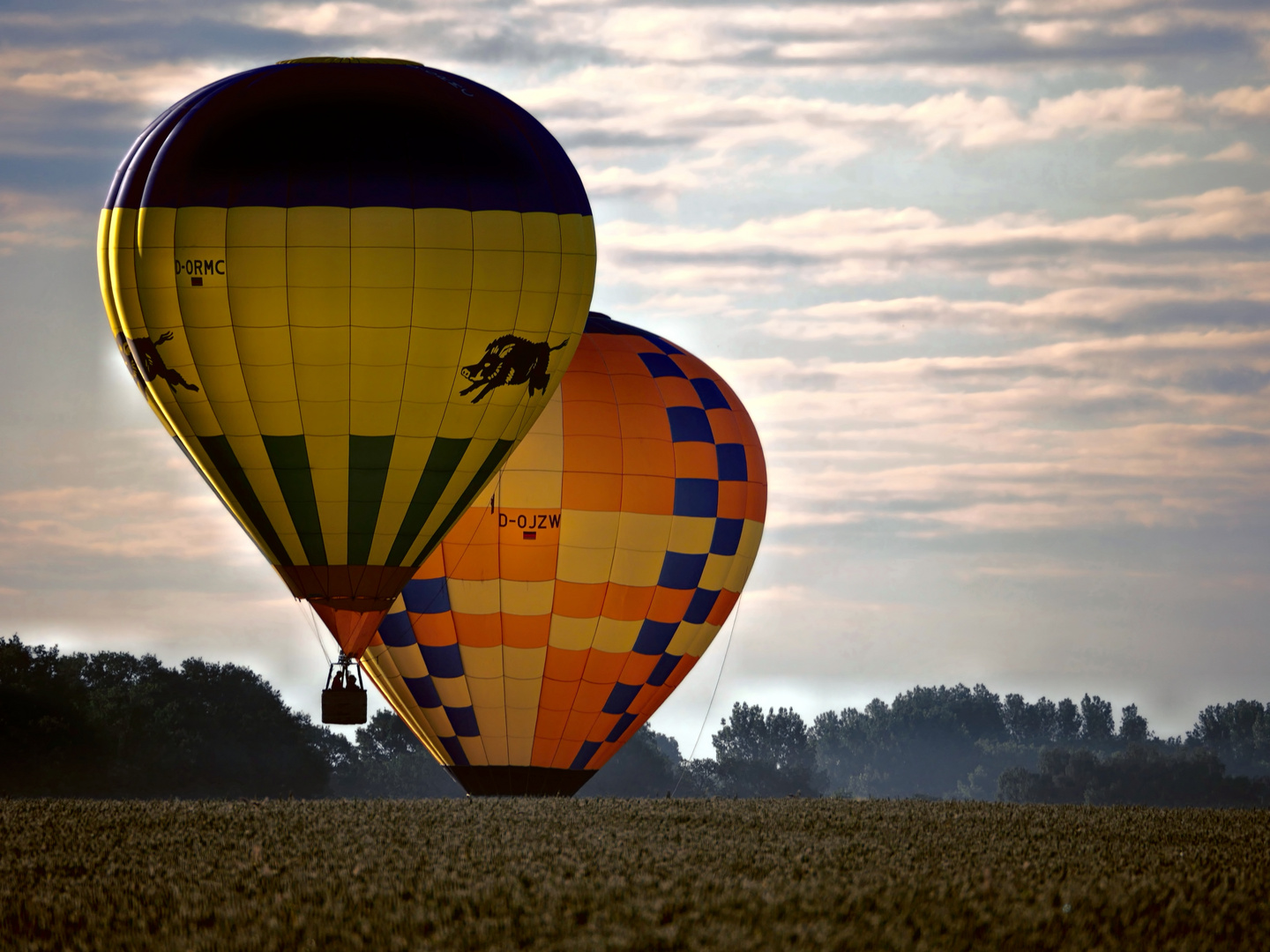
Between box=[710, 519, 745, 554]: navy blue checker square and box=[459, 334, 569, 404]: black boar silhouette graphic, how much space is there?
785cm

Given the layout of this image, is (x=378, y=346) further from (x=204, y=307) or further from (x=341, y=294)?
(x=204, y=307)

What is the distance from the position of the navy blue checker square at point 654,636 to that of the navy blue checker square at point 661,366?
5.37 meters

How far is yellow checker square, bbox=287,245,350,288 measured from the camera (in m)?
30.2

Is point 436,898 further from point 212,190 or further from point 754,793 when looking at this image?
point 754,793

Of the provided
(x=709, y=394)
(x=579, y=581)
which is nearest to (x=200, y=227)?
(x=579, y=581)

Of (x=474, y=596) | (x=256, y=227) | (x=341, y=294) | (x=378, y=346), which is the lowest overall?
(x=474, y=596)

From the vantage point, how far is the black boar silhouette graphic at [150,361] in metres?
31.1

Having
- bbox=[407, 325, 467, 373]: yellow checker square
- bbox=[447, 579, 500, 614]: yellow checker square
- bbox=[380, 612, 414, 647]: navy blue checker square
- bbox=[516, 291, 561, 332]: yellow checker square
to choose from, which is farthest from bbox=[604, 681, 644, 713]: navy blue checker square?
bbox=[407, 325, 467, 373]: yellow checker square

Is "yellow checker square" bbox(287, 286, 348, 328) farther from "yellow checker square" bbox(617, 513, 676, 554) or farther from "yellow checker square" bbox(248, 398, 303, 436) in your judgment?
"yellow checker square" bbox(617, 513, 676, 554)

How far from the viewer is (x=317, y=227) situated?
30.3 m

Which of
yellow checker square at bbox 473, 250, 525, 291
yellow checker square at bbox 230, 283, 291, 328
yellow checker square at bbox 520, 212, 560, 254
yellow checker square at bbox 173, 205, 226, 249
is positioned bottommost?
yellow checker square at bbox 230, 283, 291, 328

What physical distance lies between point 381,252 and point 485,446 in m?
4.20

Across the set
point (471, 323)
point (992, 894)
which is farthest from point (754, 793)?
point (992, 894)

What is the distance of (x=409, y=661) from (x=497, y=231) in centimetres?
1070
